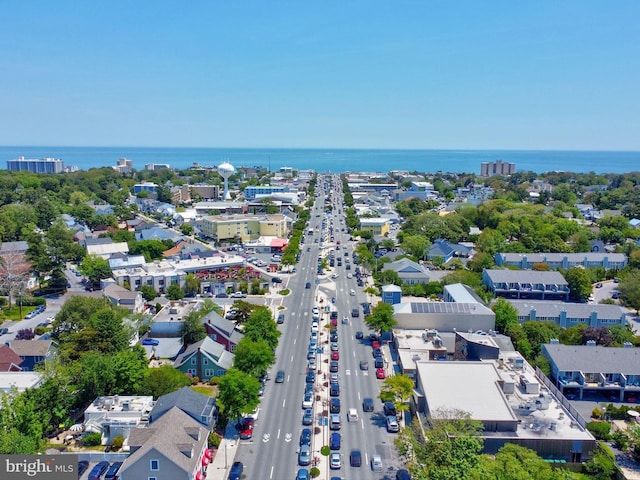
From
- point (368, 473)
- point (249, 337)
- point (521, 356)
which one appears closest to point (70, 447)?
point (249, 337)

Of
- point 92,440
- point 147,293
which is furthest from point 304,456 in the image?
point 147,293

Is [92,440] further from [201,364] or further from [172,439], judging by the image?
[201,364]

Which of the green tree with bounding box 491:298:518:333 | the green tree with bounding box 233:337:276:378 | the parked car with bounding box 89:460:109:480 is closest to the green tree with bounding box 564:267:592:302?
the green tree with bounding box 491:298:518:333

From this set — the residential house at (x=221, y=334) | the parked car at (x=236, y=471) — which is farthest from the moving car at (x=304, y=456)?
the residential house at (x=221, y=334)

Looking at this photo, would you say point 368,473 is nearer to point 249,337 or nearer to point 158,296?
point 249,337

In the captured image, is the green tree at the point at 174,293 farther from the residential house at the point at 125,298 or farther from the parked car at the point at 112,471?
the parked car at the point at 112,471

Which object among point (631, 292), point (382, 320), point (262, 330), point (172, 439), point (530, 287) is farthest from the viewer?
point (530, 287)
